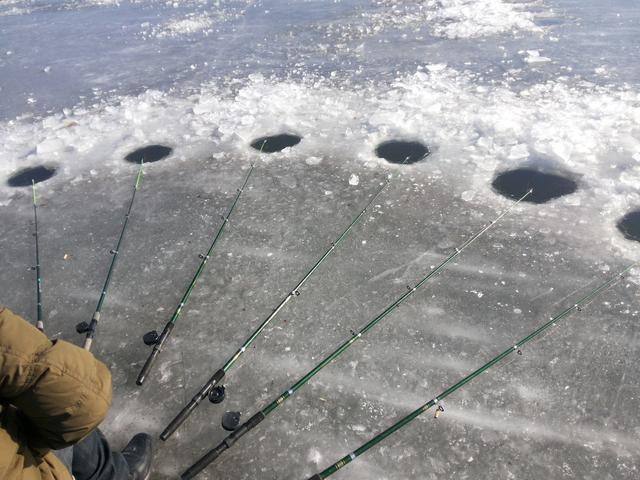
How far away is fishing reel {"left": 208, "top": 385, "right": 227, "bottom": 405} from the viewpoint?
319 cm

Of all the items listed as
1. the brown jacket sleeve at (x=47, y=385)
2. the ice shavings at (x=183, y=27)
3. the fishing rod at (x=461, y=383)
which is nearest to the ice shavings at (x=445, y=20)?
the ice shavings at (x=183, y=27)

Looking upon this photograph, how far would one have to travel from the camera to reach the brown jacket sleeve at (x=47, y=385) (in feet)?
4.98

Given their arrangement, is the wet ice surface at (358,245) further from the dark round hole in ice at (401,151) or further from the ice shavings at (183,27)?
the ice shavings at (183,27)

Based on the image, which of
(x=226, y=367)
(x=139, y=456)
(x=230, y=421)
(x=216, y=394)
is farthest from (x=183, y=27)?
(x=139, y=456)

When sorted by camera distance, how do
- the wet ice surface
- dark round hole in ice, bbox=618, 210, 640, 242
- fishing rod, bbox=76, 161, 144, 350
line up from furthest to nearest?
dark round hole in ice, bbox=618, 210, 640, 242 → fishing rod, bbox=76, 161, 144, 350 → the wet ice surface

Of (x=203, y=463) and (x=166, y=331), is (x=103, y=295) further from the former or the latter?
(x=203, y=463)

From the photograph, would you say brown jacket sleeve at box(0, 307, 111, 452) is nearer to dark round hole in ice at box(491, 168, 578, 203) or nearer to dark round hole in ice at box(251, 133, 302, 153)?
dark round hole in ice at box(491, 168, 578, 203)

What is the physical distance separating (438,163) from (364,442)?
3.93m

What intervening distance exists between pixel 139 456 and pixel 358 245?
2.72 metres

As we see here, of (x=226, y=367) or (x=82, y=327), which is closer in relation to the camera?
(x=226, y=367)

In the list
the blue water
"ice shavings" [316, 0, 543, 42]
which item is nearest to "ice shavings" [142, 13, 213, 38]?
the blue water

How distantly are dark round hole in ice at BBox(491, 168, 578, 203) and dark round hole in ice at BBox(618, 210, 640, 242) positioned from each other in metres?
0.66

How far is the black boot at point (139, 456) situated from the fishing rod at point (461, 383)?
1020mm

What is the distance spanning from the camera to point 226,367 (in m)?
3.28
